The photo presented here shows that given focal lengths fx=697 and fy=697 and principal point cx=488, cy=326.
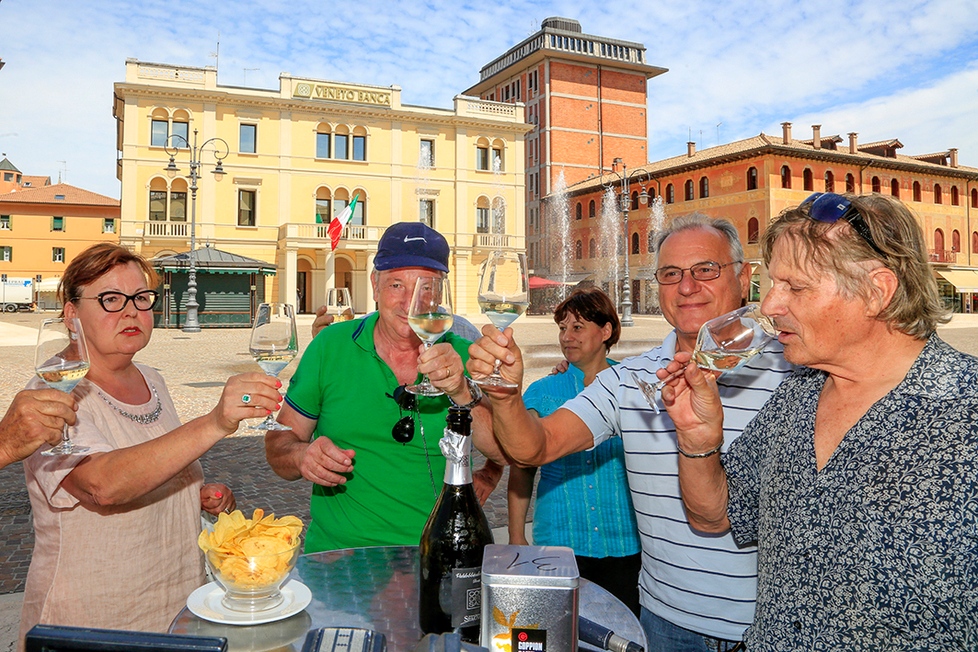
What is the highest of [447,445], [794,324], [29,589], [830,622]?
[794,324]

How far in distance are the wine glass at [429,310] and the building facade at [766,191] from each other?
38.6 metres

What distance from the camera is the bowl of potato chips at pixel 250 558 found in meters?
1.73

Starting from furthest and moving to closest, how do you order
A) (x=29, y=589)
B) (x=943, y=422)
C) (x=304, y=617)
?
(x=29, y=589), (x=304, y=617), (x=943, y=422)

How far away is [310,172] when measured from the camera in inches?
1494

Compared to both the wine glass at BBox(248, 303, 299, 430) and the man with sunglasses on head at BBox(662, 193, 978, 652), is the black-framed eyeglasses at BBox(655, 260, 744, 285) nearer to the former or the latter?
the man with sunglasses on head at BBox(662, 193, 978, 652)

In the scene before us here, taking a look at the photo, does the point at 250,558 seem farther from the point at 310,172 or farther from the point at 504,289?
the point at 310,172

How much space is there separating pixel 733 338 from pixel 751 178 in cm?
4263

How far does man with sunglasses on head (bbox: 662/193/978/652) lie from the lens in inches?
55.7

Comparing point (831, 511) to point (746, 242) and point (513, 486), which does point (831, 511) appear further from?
point (746, 242)

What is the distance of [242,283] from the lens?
98.1 ft

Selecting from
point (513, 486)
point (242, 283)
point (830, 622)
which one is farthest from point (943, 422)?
point (242, 283)

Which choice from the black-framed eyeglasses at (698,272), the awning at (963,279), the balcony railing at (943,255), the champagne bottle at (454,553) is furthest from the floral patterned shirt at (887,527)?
the balcony railing at (943,255)

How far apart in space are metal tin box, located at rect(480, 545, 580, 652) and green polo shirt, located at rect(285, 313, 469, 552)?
1.30m

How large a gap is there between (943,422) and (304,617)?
1606 millimetres
